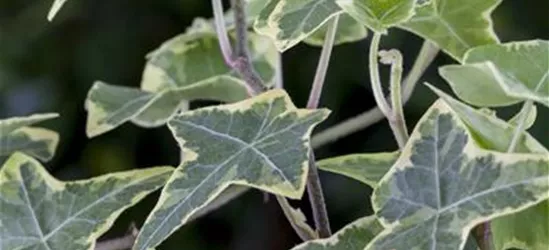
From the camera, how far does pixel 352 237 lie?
Result: 0.42 meters

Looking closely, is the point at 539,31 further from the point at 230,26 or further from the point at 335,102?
the point at 230,26

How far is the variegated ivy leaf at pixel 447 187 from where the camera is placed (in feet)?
1.20

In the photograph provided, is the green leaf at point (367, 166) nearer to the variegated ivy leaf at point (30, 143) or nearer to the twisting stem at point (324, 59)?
the twisting stem at point (324, 59)

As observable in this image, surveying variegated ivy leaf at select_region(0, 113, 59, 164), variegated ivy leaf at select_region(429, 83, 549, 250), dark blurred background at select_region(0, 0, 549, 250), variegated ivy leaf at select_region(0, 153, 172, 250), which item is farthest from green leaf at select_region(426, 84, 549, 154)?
dark blurred background at select_region(0, 0, 549, 250)

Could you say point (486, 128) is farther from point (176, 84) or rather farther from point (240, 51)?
point (176, 84)

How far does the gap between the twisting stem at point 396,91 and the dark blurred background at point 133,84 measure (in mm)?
661

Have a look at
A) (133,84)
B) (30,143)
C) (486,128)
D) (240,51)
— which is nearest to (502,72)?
(486,128)

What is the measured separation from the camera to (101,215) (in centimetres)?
44

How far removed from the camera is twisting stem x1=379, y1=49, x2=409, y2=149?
0.40 metres

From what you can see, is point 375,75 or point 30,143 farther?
point 30,143

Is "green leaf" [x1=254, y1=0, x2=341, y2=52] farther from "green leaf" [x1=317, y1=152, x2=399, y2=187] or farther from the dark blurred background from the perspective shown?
the dark blurred background

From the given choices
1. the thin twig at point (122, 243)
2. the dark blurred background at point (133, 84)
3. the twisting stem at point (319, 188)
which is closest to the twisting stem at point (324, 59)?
the twisting stem at point (319, 188)

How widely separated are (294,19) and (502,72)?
8 centimetres

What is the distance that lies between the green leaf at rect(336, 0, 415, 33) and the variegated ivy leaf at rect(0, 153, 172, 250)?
0.12 metres
